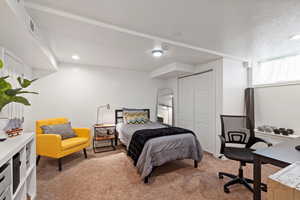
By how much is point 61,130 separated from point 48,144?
15.0 inches

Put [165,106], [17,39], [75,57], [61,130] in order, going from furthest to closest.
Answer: [165,106] → [75,57] → [61,130] → [17,39]

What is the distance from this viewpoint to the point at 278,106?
294cm

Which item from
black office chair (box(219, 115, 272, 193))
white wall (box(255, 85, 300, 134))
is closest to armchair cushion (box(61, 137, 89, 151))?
black office chair (box(219, 115, 272, 193))

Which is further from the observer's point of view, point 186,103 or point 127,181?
point 186,103

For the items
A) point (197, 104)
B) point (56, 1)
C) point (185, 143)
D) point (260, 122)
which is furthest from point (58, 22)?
point (260, 122)

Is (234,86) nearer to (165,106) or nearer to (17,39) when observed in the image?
(165,106)

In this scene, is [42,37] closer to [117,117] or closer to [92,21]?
[92,21]

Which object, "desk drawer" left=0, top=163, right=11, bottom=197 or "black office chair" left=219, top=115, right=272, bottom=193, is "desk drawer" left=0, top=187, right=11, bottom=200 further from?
"black office chair" left=219, top=115, right=272, bottom=193

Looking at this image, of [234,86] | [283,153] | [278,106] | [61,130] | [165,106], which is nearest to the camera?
[283,153]

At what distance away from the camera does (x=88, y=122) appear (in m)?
3.66

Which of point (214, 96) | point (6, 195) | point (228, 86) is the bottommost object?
point (6, 195)

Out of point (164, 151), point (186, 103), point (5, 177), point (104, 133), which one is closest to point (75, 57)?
point (104, 133)

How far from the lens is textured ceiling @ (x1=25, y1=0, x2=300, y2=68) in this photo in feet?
4.71

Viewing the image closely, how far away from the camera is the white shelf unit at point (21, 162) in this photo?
1085 mm
